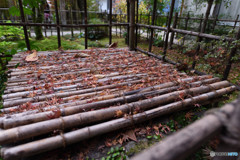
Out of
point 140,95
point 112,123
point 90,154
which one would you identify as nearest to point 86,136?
point 90,154

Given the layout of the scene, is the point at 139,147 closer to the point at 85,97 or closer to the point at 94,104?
the point at 94,104

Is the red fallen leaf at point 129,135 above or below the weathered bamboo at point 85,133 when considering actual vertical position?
below

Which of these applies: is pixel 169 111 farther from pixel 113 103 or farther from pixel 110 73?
Result: pixel 110 73

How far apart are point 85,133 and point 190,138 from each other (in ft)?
4.45

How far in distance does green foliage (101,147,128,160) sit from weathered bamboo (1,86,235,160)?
0.25 m

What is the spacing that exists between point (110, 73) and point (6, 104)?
2169mm

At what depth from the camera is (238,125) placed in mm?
763

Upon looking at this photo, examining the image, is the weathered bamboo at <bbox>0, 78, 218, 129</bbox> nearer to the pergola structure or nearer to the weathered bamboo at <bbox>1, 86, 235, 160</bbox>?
the pergola structure

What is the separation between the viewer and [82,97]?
2.67 meters

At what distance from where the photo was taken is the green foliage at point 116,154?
186cm

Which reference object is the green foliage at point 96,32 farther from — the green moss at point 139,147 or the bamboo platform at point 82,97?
the green moss at point 139,147

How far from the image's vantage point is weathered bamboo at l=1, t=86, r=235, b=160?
1587 mm

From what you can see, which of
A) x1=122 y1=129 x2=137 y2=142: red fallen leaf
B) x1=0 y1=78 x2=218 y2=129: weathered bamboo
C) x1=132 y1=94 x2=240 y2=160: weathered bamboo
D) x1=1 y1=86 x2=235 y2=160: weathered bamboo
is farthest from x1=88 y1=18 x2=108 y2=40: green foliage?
x1=132 y1=94 x2=240 y2=160: weathered bamboo

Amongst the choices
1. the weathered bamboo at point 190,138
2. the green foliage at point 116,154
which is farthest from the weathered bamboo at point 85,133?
the weathered bamboo at point 190,138
